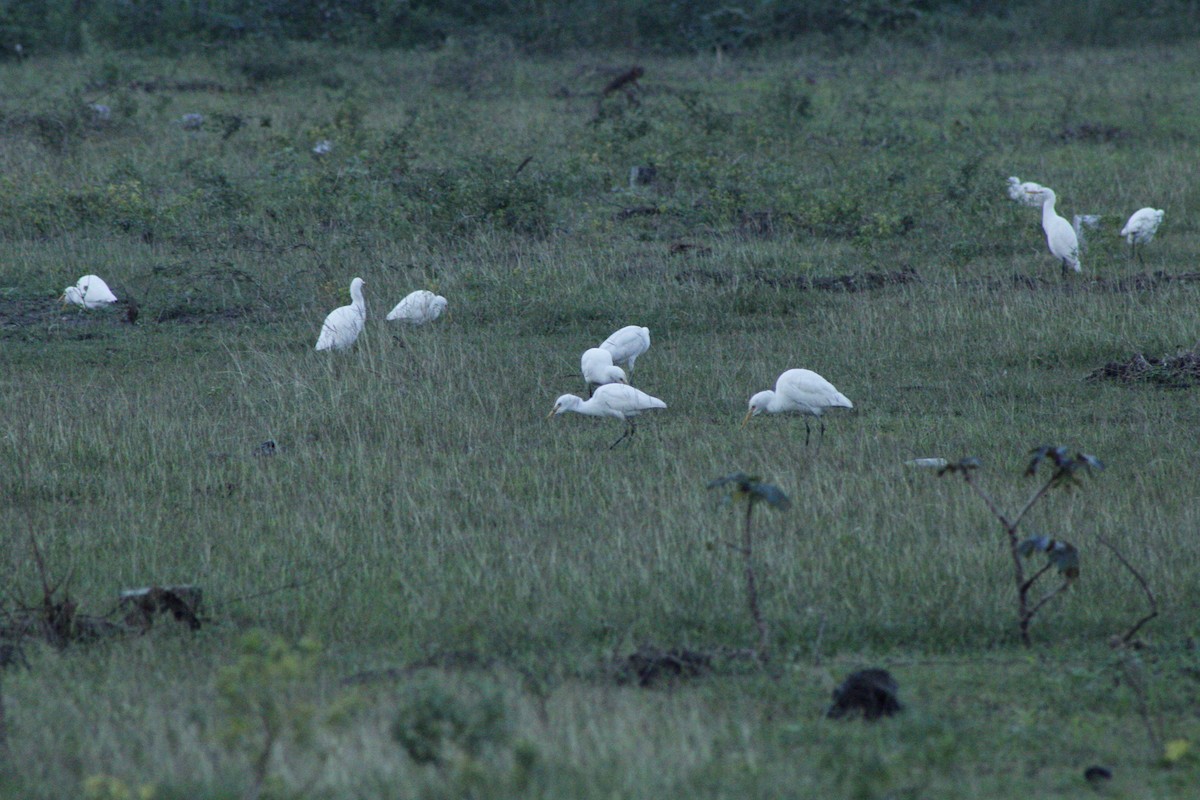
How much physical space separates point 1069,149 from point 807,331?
391 inches

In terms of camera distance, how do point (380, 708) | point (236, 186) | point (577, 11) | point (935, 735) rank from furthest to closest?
point (577, 11) → point (236, 186) → point (380, 708) → point (935, 735)

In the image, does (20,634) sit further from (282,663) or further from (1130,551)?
(1130,551)

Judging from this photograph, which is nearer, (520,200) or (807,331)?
(807,331)

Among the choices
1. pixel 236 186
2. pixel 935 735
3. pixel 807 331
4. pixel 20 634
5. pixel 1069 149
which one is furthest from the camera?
pixel 1069 149

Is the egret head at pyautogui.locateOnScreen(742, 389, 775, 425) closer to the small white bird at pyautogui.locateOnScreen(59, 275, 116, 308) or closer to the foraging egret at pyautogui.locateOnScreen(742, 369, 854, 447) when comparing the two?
the foraging egret at pyautogui.locateOnScreen(742, 369, 854, 447)

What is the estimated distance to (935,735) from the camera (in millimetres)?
3891

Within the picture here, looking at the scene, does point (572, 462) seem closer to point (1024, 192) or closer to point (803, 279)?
point (803, 279)

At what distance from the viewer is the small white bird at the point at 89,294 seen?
11.5 meters

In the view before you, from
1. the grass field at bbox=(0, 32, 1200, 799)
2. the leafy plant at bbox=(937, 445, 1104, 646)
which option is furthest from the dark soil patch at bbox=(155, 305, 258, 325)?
the leafy plant at bbox=(937, 445, 1104, 646)

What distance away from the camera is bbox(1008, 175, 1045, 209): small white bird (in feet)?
46.6

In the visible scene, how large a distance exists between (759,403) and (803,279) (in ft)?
14.1

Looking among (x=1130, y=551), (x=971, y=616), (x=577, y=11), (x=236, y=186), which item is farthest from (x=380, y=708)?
(x=577, y=11)

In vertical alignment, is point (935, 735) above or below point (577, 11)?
below

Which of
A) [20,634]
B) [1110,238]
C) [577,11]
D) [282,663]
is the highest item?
[577,11]
